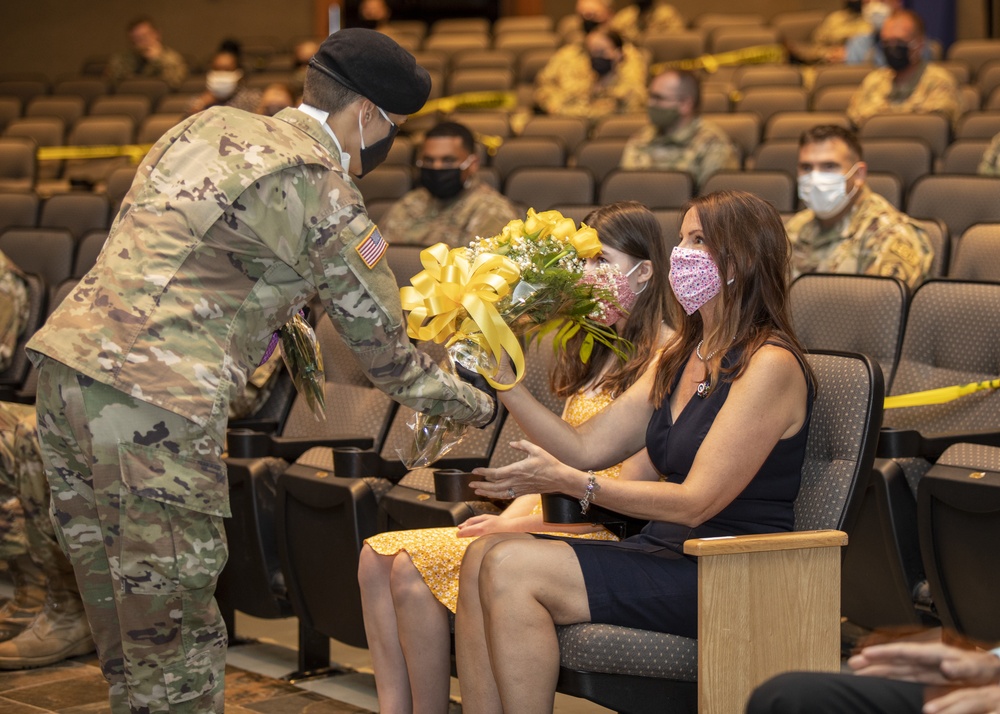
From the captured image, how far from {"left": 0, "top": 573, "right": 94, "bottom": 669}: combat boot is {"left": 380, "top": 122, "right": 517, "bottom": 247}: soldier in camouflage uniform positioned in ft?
7.24

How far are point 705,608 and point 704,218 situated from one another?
74cm

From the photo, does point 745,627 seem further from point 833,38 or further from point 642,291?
point 833,38

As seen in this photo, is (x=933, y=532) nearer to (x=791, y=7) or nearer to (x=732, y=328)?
(x=732, y=328)

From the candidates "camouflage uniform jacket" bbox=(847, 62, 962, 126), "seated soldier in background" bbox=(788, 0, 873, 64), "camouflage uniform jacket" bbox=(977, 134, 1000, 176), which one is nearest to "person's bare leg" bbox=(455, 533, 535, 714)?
"camouflage uniform jacket" bbox=(977, 134, 1000, 176)

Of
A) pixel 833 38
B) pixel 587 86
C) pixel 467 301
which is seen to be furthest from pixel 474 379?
pixel 833 38

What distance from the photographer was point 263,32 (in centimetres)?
1255

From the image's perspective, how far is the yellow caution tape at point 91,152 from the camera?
7.96 m

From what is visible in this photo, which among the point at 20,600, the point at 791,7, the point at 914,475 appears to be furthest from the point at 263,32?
the point at 914,475

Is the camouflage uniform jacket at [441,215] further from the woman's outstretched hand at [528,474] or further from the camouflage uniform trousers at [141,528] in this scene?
the camouflage uniform trousers at [141,528]

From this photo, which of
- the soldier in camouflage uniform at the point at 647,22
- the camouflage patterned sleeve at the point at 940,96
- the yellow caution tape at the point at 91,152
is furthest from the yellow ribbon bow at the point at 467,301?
the soldier in camouflage uniform at the point at 647,22

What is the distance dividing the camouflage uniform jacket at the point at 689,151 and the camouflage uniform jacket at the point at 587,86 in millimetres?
1692

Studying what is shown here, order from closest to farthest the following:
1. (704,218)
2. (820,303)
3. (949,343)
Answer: (704,218)
(949,343)
(820,303)

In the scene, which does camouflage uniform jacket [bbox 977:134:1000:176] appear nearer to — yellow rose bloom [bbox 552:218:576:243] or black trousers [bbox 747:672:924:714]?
yellow rose bloom [bbox 552:218:576:243]

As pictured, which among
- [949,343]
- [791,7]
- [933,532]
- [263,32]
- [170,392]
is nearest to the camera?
[170,392]
